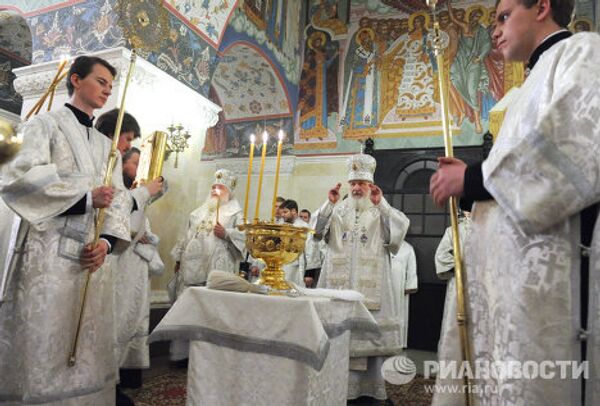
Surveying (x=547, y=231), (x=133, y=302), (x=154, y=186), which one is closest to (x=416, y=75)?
(x=154, y=186)

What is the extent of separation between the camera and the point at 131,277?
4.07m

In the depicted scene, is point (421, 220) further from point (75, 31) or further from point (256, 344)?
point (256, 344)

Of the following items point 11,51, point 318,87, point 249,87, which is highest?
point 318,87

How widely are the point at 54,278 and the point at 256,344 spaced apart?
106 centimetres

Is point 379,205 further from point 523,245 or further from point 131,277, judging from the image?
point 523,245

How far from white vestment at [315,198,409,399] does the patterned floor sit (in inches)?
23.2

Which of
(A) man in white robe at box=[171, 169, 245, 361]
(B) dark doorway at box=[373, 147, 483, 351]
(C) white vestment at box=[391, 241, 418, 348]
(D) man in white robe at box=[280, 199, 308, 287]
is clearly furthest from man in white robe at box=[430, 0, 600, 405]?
(B) dark doorway at box=[373, 147, 483, 351]

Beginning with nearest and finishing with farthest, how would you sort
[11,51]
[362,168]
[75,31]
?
[362,168] < [75,31] < [11,51]

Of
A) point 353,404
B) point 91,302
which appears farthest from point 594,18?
point 91,302

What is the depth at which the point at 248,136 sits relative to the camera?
9898 millimetres

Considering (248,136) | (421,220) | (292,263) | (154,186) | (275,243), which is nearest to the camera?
(275,243)

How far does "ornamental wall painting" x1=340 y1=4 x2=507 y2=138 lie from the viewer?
27.2 feet

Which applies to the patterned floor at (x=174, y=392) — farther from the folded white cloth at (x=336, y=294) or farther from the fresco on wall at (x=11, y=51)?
the fresco on wall at (x=11, y=51)

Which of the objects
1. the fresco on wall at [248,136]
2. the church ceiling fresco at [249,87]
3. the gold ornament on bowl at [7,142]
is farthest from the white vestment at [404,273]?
the gold ornament on bowl at [7,142]
